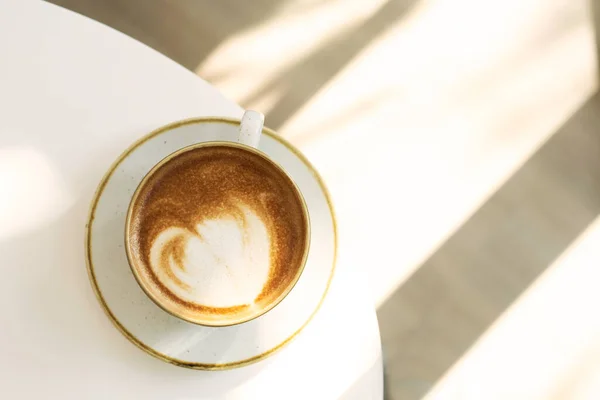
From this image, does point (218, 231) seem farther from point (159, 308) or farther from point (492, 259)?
point (492, 259)

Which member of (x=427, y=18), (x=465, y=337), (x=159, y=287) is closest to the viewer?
(x=159, y=287)

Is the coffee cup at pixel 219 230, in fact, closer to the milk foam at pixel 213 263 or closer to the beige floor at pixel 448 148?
the milk foam at pixel 213 263

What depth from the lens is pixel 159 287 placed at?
694 mm

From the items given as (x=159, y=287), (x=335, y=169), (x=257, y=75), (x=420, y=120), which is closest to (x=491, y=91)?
(x=420, y=120)

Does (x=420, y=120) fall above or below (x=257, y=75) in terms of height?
below

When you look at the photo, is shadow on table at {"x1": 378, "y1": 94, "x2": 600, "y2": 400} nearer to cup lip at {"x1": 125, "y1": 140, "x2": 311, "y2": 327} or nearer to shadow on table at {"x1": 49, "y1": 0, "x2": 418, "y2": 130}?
shadow on table at {"x1": 49, "y1": 0, "x2": 418, "y2": 130}

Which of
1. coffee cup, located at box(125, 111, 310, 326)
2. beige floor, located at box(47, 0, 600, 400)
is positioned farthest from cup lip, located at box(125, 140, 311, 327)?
beige floor, located at box(47, 0, 600, 400)

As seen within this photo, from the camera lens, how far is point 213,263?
705 millimetres

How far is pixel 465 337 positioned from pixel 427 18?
0.77 meters

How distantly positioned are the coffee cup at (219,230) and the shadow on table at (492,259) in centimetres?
59

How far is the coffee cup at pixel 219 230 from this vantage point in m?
0.69

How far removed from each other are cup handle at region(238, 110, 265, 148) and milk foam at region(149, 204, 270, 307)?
0.36ft

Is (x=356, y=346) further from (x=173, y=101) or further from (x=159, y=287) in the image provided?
(x=173, y=101)

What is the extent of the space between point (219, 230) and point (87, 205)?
179 mm
